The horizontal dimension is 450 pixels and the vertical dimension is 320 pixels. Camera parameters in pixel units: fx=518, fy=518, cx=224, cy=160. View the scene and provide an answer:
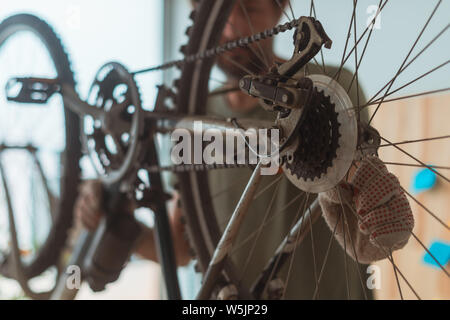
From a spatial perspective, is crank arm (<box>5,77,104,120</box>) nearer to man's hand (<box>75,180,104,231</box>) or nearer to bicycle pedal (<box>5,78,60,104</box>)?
bicycle pedal (<box>5,78,60,104</box>)

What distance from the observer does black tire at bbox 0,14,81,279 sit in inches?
31.5

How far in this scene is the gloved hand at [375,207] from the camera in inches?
15.8

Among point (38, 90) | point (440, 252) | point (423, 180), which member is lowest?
point (440, 252)

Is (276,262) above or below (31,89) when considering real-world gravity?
below

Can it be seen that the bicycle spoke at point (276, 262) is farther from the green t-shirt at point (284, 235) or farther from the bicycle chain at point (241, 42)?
the bicycle chain at point (241, 42)

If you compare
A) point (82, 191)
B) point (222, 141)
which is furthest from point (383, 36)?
point (82, 191)

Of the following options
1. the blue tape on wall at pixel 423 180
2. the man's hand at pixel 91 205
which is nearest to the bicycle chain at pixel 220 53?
the man's hand at pixel 91 205

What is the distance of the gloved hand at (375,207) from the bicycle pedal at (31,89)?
1.66 ft

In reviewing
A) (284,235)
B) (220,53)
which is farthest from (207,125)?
(284,235)

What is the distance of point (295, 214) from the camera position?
59cm

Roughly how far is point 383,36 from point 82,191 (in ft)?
1.67

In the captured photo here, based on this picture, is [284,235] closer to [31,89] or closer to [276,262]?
[276,262]

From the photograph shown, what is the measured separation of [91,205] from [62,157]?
132 millimetres
